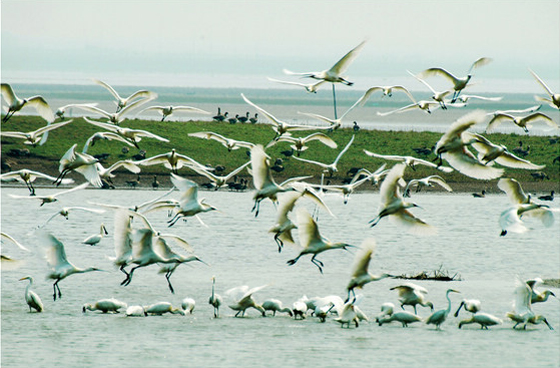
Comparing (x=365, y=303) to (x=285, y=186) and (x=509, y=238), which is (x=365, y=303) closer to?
(x=285, y=186)

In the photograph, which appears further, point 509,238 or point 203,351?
point 509,238

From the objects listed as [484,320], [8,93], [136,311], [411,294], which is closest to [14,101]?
[8,93]

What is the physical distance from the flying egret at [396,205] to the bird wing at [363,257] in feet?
1.90

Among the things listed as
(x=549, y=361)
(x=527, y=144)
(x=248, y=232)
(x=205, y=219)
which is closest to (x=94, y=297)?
(x=549, y=361)

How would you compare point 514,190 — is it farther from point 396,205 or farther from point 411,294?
point 411,294

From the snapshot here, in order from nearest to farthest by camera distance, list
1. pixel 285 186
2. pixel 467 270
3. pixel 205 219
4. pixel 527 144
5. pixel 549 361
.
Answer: pixel 285 186 < pixel 549 361 < pixel 467 270 < pixel 205 219 < pixel 527 144

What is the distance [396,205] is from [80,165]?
653cm

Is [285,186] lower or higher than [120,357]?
higher

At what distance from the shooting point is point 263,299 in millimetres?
22234

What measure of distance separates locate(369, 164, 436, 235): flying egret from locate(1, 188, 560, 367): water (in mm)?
2655

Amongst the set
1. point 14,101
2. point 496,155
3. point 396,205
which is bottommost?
point 396,205

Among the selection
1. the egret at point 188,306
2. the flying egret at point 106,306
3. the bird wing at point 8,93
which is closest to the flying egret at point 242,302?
the egret at point 188,306

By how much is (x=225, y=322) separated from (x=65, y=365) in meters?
4.05

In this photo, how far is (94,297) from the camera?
2233 cm
